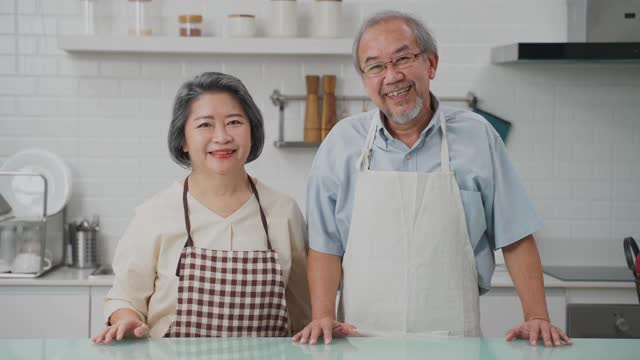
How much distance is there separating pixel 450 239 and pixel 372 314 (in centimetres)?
29

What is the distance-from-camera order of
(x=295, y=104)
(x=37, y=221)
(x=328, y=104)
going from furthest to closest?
(x=295, y=104)
(x=328, y=104)
(x=37, y=221)

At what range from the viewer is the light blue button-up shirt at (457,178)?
7.49 ft

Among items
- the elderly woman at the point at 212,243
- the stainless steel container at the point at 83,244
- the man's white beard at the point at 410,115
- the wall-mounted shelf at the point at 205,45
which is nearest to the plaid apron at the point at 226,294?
the elderly woman at the point at 212,243

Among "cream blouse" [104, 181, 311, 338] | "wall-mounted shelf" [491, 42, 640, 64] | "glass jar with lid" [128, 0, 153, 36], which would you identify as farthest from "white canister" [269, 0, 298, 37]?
"cream blouse" [104, 181, 311, 338]

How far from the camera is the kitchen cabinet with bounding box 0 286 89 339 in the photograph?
3652 mm

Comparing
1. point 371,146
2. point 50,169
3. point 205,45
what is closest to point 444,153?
point 371,146

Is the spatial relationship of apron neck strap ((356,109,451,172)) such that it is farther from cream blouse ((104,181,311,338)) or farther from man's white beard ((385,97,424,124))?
cream blouse ((104,181,311,338))

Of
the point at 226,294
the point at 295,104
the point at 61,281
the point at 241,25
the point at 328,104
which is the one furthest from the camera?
the point at 295,104

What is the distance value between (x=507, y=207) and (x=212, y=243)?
776mm

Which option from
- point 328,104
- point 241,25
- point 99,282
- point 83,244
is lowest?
point 99,282

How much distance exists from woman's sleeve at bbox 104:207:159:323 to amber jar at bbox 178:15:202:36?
1864 mm

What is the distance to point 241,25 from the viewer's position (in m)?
3.90

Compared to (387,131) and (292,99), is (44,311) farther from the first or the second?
(387,131)

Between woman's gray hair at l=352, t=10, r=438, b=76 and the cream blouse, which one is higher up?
woman's gray hair at l=352, t=10, r=438, b=76
